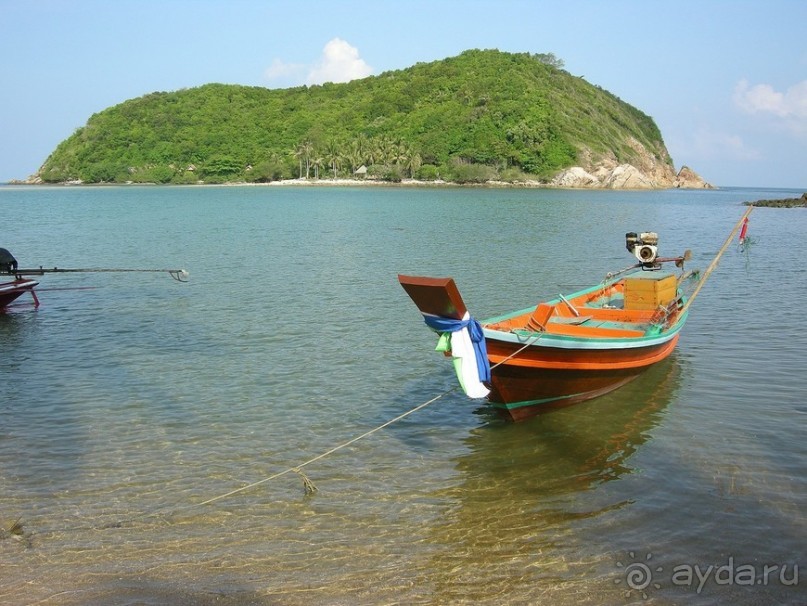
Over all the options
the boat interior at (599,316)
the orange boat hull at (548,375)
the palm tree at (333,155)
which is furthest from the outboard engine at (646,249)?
the palm tree at (333,155)

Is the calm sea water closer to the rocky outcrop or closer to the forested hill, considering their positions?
the rocky outcrop

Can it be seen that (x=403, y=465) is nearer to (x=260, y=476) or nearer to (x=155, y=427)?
(x=260, y=476)

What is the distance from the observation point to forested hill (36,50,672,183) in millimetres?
155750

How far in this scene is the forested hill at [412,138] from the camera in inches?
6132

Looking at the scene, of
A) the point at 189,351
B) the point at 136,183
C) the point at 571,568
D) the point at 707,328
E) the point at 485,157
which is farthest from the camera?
the point at 136,183

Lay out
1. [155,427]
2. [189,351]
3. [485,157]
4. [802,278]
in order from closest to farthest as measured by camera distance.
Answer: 1. [155,427]
2. [189,351]
3. [802,278]
4. [485,157]

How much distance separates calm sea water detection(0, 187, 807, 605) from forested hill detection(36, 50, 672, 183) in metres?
137

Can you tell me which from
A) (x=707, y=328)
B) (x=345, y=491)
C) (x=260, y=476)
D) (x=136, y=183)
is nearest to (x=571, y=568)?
(x=345, y=491)

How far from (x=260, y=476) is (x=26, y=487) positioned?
9.26 feet

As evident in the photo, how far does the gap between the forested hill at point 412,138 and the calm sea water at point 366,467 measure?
13706 cm

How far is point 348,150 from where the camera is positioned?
537 feet

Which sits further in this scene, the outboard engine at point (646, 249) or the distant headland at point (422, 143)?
the distant headland at point (422, 143)

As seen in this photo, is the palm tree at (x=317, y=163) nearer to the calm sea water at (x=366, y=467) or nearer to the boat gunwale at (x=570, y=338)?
the calm sea water at (x=366, y=467)

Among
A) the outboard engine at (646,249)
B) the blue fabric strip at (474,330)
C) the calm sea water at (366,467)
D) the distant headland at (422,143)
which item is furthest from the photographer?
the distant headland at (422,143)
